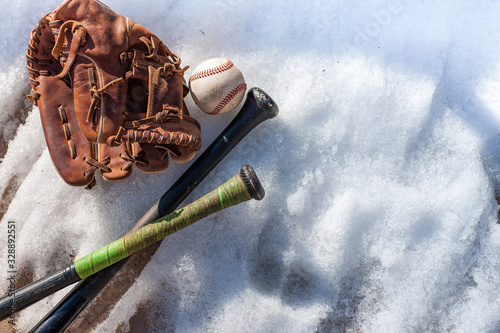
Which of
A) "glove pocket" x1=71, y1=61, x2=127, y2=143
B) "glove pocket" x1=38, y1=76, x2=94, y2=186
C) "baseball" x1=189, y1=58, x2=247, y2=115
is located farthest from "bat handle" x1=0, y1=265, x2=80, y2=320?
"baseball" x1=189, y1=58, x2=247, y2=115

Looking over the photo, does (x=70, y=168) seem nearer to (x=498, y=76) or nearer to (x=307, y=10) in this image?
(x=307, y=10)

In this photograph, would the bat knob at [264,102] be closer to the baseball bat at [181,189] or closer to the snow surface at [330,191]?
the baseball bat at [181,189]

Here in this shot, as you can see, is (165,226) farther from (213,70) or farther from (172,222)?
(213,70)

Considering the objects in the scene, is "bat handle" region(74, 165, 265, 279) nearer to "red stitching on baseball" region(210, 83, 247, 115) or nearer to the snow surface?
the snow surface

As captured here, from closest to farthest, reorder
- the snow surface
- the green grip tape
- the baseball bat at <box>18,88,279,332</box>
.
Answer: the green grip tape → the baseball bat at <box>18,88,279,332</box> → the snow surface

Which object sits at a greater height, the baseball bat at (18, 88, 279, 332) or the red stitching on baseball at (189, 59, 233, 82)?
the red stitching on baseball at (189, 59, 233, 82)

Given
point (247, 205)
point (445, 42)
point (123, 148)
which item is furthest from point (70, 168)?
point (445, 42)
